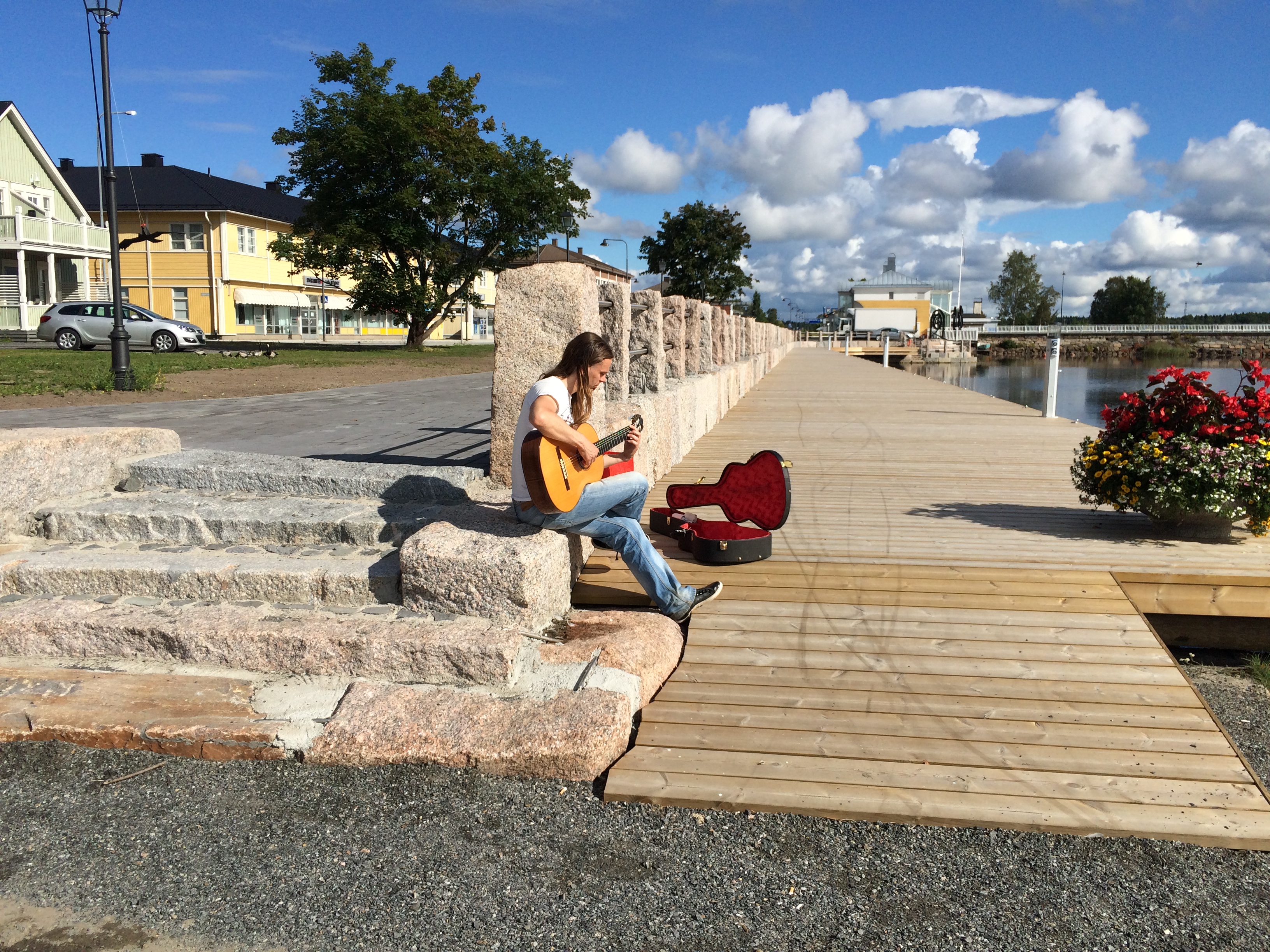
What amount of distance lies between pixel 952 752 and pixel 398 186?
34.9m

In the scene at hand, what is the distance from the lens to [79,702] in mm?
3709

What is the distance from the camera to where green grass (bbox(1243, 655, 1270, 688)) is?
15.2 ft

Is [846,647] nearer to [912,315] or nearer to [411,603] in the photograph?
[411,603]

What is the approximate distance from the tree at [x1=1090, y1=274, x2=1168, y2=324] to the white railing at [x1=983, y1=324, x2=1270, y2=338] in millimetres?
7721

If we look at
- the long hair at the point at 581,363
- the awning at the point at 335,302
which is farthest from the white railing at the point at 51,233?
the long hair at the point at 581,363

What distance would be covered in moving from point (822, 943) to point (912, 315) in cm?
11505

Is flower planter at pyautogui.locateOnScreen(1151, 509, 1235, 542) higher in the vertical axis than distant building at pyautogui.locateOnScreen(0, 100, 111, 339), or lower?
lower

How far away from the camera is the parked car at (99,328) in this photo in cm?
2761

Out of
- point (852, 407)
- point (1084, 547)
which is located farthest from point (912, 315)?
point (1084, 547)

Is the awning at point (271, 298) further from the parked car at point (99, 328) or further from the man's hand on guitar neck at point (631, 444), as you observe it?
the man's hand on guitar neck at point (631, 444)

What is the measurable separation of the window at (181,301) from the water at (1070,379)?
116 ft

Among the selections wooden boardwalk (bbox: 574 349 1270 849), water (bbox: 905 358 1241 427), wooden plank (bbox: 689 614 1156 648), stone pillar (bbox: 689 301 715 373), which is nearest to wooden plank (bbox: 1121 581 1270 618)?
wooden boardwalk (bbox: 574 349 1270 849)

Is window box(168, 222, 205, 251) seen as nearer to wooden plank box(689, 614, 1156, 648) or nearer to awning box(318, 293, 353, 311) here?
awning box(318, 293, 353, 311)

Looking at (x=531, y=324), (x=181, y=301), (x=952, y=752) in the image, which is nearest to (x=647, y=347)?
(x=531, y=324)
